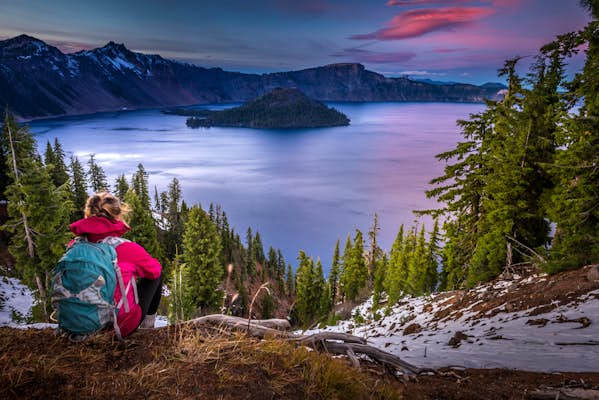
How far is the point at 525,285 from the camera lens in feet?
34.3

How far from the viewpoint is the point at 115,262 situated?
3.33 metres

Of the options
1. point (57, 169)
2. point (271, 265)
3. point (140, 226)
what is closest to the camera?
point (140, 226)

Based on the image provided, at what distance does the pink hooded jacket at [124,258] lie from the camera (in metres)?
3.32

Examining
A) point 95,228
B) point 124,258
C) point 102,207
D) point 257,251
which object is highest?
point 102,207

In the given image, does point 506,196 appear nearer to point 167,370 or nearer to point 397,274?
point 167,370

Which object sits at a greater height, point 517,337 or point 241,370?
point 241,370

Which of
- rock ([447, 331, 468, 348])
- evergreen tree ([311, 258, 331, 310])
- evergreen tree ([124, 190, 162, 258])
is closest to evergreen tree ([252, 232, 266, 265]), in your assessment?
evergreen tree ([311, 258, 331, 310])

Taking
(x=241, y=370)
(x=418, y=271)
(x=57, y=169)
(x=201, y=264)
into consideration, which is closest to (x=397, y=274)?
(x=418, y=271)

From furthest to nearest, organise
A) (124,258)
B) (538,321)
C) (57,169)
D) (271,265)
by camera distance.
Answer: (271,265) < (57,169) < (538,321) < (124,258)

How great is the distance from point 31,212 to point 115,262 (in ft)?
73.2

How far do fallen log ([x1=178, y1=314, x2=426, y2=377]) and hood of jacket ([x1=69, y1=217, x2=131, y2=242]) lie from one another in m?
1.59

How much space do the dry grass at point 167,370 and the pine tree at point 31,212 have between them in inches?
840

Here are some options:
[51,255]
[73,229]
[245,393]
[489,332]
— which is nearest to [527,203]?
[489,332]

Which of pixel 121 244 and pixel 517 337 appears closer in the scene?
pixel 121 244
